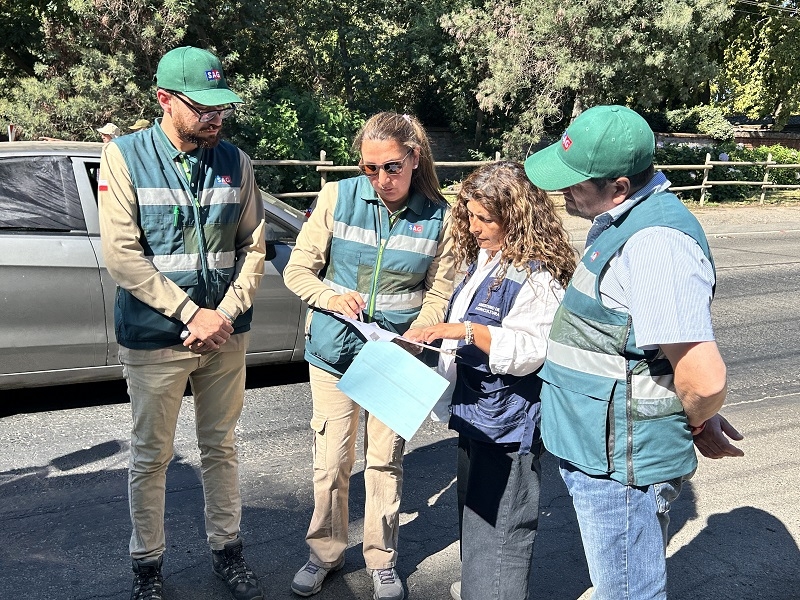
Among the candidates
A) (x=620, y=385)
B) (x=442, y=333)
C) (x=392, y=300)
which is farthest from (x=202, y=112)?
(x=620, y=385)

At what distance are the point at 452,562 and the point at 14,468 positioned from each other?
2.56 meters

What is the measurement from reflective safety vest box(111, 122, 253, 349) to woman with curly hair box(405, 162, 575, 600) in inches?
34.3

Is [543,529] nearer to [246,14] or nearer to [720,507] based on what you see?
[720,507]

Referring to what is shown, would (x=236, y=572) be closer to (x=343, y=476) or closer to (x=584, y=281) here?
(x=343, y=476)

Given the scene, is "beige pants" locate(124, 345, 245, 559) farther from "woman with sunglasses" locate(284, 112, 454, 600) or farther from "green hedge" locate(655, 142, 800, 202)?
"green hedge" locate(655, 142, 800, 202)

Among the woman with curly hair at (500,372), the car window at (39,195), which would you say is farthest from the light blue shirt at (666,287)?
the car window at (39,195)

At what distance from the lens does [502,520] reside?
9.37ft

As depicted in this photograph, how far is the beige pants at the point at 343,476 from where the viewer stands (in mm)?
3270

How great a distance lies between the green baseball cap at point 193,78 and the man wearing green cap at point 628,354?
1.34 m

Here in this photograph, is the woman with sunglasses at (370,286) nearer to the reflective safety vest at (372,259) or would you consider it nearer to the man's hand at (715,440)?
the reflective safety vest at (372,259)

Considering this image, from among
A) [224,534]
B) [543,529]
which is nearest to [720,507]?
[543,529]

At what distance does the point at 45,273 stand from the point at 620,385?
3986 mm

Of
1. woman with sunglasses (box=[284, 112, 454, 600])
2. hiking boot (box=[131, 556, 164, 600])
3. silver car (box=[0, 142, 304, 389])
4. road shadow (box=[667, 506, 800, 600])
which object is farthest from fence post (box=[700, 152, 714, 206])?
hiking boot (box=[131, 556, 164, 600])

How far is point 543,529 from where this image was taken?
3.98m
